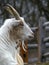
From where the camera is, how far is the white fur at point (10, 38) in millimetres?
7258

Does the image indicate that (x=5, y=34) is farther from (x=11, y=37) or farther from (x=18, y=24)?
(x=18, y=24)

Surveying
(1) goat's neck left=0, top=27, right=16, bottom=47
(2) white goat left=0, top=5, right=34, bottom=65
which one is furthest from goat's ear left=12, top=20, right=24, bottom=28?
(1) goat's neck left=0, top=27, right=16, bottom=47

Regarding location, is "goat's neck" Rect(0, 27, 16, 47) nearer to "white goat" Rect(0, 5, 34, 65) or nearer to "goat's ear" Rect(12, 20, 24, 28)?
"white goat" Rect(0, 5, 34, 65)

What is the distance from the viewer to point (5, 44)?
7383 mm

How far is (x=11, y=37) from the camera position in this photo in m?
7.57

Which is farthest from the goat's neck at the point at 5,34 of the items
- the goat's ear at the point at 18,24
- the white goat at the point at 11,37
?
the goat's ear at the point at 18,24

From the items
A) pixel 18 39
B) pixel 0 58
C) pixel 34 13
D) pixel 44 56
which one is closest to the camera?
pixel 0 58

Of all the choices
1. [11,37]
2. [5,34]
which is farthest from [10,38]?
[5,34]

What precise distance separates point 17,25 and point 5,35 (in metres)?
0.30

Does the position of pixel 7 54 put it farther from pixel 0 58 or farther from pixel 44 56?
pixel 44 56

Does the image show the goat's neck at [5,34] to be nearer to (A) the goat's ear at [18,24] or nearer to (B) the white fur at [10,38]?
(B) the white fur at [10,38]

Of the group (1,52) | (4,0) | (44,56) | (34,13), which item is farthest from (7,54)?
(34,13)

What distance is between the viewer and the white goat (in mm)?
7262

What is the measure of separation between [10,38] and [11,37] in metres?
0.03
